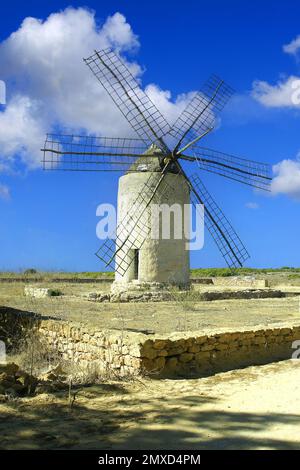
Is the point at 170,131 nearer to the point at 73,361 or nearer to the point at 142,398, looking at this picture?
the point at 73,361

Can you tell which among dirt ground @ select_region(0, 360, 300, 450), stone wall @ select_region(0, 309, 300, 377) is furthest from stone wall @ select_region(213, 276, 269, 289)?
dirt ground @ select_region(0, 360, 300, 450)

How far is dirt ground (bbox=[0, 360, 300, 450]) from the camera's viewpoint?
3.56 metres

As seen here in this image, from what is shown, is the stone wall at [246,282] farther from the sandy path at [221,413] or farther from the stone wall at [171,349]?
the sandy path at [221,413]

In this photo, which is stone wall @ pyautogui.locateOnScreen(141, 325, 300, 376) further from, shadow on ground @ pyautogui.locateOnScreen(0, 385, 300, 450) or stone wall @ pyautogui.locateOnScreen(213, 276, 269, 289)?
stone wall @ pyautogui.locateOnScreen(213, 276, 269, 289)

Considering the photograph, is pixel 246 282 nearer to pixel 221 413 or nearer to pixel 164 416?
pixel 221 413

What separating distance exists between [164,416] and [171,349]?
1.95 m

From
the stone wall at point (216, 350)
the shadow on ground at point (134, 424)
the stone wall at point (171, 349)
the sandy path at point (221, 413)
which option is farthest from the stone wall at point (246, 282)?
the shadow on ground at point (134, 424)

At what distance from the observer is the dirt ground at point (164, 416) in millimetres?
3557

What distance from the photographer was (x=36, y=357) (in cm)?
708

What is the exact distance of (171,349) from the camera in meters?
6.14

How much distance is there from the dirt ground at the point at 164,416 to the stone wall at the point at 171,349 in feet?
1.36

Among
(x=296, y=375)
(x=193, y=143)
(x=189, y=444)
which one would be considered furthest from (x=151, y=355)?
(x=193, y=143)

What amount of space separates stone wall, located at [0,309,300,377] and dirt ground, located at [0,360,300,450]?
41 cm
